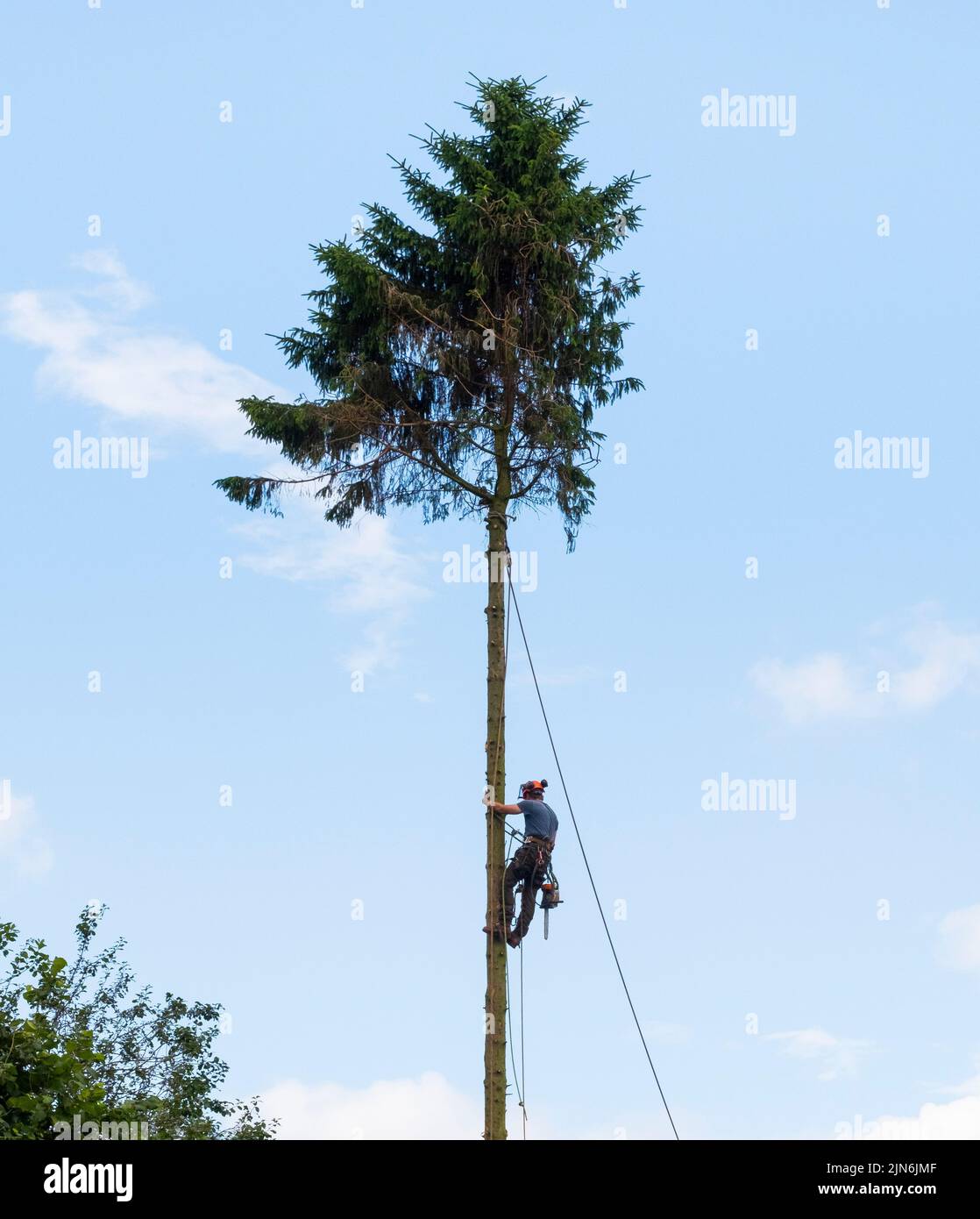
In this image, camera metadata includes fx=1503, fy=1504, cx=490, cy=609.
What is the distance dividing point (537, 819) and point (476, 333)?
20.6 feet

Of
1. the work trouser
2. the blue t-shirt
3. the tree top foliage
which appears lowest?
the work trouser

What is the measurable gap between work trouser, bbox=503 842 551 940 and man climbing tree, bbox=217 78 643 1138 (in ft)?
10.9

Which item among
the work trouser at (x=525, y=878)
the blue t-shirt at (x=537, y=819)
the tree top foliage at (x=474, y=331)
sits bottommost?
the work trouser at (x=525, y=878)

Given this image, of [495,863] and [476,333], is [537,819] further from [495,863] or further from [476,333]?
[476,333]

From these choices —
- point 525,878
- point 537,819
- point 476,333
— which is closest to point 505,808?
point 537,819

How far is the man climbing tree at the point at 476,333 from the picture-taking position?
19.0 metres

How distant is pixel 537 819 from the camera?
56.7 feet

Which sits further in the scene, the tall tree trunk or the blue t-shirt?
the blue t-shirt

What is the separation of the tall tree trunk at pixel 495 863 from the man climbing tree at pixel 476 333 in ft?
0.80

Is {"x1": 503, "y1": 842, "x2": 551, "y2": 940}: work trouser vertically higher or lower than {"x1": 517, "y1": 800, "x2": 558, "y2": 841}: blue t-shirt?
lower

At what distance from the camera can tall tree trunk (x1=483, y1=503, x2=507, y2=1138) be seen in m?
16.9
